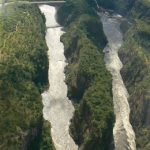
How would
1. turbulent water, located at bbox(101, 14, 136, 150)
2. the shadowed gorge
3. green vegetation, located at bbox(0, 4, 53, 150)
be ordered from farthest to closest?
1. turbulent water, located at bbox(101, 14, 136, 150)
2. the shadowed gorge
3. green vegetation, located at bbox(0, 4, 53, 150)

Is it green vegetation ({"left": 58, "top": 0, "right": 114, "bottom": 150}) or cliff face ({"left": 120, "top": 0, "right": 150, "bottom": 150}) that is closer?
green vegetation ({"left": 58, "top": 0, "right": 114, "bottom": 150})

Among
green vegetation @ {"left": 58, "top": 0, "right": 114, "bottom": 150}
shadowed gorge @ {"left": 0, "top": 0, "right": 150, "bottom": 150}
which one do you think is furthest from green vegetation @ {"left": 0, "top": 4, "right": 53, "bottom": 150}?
green vegetation @ {"left": 58, "top": 0, "right": 114, "bottom": 150}

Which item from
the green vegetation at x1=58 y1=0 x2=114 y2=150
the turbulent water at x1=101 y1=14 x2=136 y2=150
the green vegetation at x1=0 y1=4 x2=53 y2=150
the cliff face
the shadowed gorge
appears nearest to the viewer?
the green vegetation at x1=0 y1=4 x2=53 y2=150

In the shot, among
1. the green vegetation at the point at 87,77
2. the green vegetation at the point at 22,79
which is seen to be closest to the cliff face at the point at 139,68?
the green vegetation at the point at 87,77

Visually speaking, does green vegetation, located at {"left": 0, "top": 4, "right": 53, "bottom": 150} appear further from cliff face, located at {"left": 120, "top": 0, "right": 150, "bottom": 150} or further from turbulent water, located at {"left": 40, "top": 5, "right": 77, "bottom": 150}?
cliff face, located at {"left": 120, "top": 0, "right": 150, "bottom": 150}

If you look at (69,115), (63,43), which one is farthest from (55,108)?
(63,43)

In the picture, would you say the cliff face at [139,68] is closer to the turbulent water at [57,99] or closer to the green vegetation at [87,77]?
the green vegetation at [87,77]
